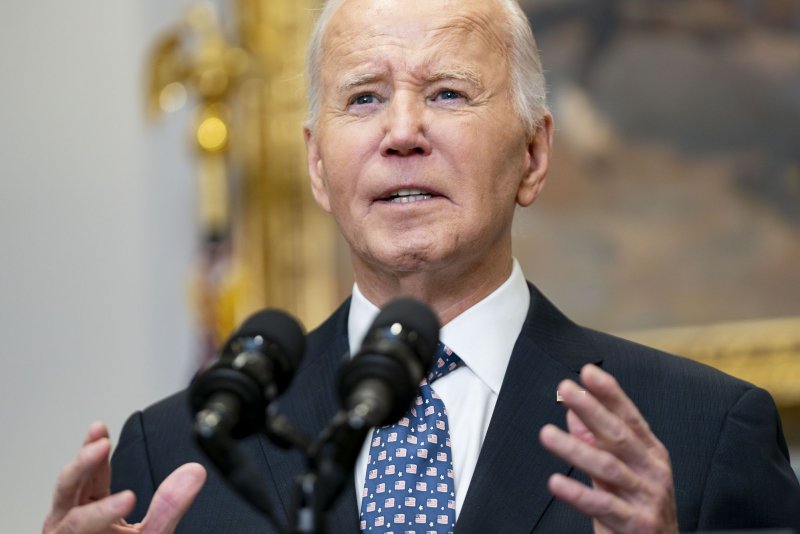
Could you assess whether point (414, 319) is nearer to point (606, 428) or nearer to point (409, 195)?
point (606, 428)

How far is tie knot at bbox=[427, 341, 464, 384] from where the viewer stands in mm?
2680

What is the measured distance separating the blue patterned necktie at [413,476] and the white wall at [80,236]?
114 inches

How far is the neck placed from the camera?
9.07 ft

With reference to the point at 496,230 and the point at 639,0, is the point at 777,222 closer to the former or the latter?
the point at 639,0

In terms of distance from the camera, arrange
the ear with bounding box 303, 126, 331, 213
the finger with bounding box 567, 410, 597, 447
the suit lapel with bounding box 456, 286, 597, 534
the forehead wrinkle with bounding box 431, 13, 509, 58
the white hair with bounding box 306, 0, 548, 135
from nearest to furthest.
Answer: the finger with bounding box 567, 410, 597, 447 → the suit lapel with bounding box 456, 286, 597, 534 → the forehead wrinkle with bounding box 431, 13, 509, 58 → the white hair with bounding box 306, 0, 548, 135 → the ear with bounding box 303, 126, 331, 213

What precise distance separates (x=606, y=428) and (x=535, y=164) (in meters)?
1.12

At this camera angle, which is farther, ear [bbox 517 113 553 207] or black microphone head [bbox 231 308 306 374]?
ear [bbox 517 113 553 207]

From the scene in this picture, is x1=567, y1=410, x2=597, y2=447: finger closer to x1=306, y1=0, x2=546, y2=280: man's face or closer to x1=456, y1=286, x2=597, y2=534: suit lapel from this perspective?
x1=456, y1=286, x2=597, y2=534: suit lapel

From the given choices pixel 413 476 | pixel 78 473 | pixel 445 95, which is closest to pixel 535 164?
pixel 445 95

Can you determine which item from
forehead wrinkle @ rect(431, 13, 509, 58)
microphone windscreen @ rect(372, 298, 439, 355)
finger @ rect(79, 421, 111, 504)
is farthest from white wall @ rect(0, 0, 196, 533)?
microphone windscreen @ rect(372, 298, 439, 355)

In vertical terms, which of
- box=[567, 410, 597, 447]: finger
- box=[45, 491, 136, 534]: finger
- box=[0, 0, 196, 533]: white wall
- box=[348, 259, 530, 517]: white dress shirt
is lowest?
box=[0, 0, 196, 533]: white wall

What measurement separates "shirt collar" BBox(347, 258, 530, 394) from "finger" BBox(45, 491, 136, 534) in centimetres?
65

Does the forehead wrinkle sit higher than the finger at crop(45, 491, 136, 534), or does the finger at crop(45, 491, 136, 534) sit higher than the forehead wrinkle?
the forehead wrinkle

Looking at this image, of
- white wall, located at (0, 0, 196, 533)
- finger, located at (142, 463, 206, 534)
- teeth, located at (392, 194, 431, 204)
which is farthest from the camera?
white wall, located at (0, 0, 196, 533)
